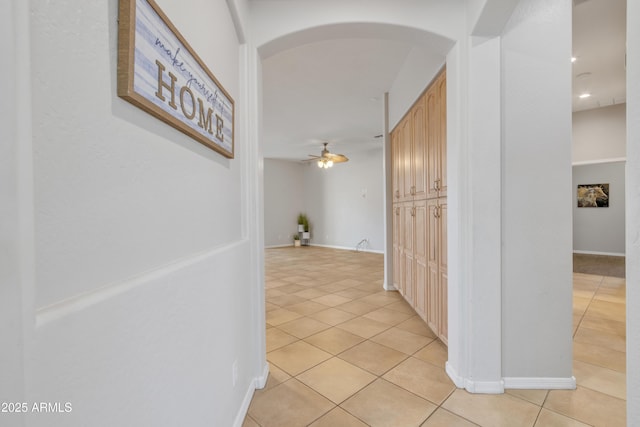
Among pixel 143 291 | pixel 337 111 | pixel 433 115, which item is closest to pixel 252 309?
pixel 143 291

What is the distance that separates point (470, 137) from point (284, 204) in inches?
311

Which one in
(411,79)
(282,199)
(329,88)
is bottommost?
(282,199)

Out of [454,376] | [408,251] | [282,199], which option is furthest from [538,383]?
[282,199]

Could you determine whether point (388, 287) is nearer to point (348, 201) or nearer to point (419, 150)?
point (419, 150)

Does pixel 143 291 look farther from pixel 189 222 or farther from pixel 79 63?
pixel 79 63

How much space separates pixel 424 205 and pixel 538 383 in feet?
5.12

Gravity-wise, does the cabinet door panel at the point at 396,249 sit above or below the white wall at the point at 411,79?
below

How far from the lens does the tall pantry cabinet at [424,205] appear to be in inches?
92.8

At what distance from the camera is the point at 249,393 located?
172 cm

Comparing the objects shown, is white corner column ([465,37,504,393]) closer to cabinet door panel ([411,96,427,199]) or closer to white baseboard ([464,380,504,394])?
white baseboard ([464,380,504,394])

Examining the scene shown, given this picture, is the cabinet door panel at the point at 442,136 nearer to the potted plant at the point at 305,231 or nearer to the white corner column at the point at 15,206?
the white corner column at the point at 15,206

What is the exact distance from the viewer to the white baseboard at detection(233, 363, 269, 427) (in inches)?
58.8

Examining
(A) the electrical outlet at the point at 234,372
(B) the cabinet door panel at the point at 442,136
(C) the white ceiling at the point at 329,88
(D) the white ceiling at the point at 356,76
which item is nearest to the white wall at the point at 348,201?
(C) the white ceiling at the point at 329,88

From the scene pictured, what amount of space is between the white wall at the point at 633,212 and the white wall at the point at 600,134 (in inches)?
272
